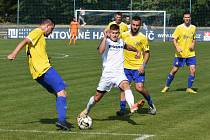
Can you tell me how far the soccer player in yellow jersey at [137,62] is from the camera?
13091 mm

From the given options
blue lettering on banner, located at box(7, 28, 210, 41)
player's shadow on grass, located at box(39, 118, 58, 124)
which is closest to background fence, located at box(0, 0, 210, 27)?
blue lettering on banner, located at box(7, 28, 210, 41)

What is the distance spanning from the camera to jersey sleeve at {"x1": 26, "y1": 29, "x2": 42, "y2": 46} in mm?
11094

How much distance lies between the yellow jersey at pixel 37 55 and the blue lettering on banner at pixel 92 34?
42396 mm

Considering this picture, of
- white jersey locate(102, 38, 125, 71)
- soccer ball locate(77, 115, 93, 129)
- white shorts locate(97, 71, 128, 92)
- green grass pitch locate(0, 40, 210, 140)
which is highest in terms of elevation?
white jersey locate(102, 38, 125, 71)

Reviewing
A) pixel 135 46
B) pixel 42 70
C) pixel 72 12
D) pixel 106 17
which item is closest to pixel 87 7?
pixel 72 12

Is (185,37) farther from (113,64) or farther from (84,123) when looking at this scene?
(84,123)

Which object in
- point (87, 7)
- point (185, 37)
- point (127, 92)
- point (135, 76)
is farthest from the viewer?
point (87, 7)

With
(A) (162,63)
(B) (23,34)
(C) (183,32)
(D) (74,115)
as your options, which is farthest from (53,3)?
(D) (74,115)

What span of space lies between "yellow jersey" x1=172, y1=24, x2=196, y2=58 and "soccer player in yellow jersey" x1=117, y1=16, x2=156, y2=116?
4.28 m

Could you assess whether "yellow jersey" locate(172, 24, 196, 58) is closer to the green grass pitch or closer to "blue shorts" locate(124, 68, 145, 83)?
A: the green grass pitch

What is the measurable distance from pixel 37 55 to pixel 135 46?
9.31 ft

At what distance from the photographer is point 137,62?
13.5 meters

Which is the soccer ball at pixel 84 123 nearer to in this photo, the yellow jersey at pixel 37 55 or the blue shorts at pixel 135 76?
the yellow jersey at pixel 37 55

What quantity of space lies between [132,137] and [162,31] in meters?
44.8
